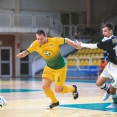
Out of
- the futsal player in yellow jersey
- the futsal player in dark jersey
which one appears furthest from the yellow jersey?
the futsal player in dark jersey

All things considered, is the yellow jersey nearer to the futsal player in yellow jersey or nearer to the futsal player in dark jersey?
the futsal player in yellow jersey

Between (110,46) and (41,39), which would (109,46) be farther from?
(41,39)

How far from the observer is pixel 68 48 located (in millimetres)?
31625

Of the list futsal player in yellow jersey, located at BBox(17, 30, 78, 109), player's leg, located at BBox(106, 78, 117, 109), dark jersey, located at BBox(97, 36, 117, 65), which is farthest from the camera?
player's leg, located at BBox(106, 78, 117, 109)

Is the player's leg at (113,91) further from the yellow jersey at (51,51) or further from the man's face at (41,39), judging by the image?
the man's face at (41,39)

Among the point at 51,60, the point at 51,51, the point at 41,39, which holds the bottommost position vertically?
the point at 51,60

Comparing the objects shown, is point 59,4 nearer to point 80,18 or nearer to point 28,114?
point 80,18

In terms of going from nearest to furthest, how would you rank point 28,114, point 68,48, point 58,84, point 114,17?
point 28,114 < point 58,84 < point 68,48 < point 114,17

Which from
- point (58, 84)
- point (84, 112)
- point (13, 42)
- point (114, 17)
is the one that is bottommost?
point (84, 112)

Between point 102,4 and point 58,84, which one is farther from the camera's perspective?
point 102,4

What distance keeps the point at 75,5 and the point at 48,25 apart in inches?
239

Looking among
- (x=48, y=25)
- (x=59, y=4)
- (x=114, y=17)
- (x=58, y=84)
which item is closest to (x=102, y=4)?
(x=114, y=17)

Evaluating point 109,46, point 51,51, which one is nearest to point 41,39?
point 51,51

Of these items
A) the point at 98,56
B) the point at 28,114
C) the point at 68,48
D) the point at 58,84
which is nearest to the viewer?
the point at 28,114
